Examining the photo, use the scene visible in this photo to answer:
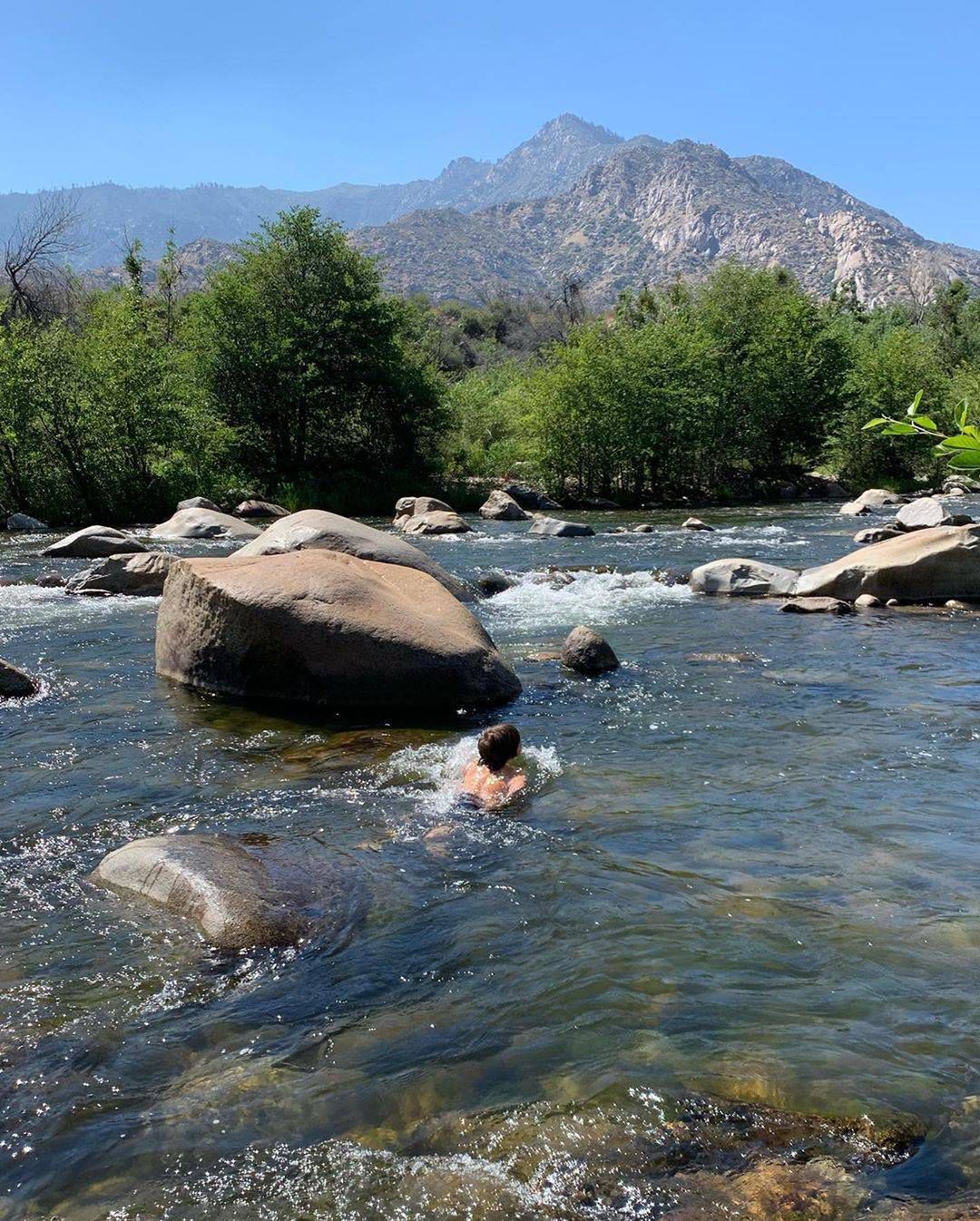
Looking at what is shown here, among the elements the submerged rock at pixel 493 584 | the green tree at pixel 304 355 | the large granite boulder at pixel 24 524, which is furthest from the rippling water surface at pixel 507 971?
the green tree at pixel 304 355

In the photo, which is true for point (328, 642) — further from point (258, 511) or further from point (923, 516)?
point (258, 511)

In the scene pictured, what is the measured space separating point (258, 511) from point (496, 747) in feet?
82.7

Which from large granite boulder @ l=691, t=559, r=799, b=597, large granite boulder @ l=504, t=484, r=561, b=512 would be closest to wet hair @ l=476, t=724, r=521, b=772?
large granite boulder @ l=691, t=559, r=799, b=597

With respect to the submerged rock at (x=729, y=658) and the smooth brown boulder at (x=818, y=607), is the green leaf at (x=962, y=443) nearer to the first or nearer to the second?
the submerged rock at (x=729, y=658)

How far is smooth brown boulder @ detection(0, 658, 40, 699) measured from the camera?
986 cm

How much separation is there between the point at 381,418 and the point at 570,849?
34.6 m

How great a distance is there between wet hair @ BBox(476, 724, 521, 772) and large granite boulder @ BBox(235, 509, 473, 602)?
4.82 metres

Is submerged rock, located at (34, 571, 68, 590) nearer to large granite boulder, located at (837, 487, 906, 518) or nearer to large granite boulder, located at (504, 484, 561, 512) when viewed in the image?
large granite boulder, located at (504, 484, 561, 512)

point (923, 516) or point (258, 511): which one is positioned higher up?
point (923, 516)

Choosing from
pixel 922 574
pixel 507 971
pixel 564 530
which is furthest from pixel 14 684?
pixel 564 530

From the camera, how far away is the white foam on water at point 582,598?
14289 millimetres

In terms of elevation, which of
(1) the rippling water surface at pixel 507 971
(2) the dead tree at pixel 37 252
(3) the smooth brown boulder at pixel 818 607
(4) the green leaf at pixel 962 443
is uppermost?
(2) the dead tree at pixel 37 252

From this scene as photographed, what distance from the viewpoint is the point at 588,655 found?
35.5ft

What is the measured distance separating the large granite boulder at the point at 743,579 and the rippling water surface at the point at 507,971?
6.69 metres
